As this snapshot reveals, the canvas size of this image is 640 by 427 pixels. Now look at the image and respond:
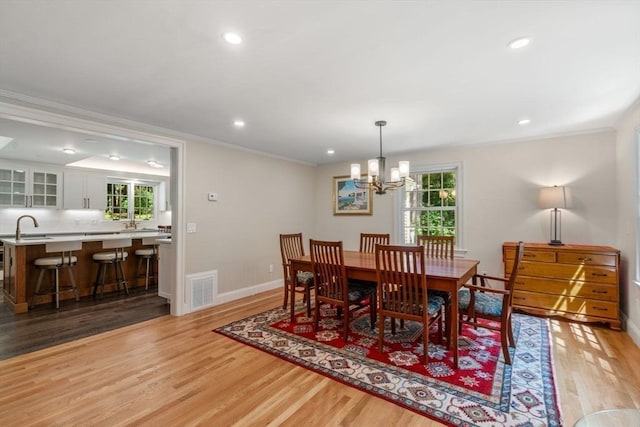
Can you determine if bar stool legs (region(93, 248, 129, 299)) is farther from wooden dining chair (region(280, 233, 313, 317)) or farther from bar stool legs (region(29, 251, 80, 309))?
wooden dining chair (region(280, 233, 313, 317))

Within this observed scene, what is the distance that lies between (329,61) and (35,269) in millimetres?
4896

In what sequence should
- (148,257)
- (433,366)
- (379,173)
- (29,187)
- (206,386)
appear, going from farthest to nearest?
(29,187) < (148,257) < (379,173) < (433,366) < (206,386)

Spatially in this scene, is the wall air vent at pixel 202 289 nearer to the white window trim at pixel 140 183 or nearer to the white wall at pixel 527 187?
the white wall at pixel 527 187

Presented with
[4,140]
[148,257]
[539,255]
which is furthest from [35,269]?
[539,255]

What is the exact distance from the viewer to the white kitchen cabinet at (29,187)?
18.8 ft

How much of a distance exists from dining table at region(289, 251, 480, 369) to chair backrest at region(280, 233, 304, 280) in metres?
0.57

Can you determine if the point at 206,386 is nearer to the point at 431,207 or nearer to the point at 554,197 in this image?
the point at 431,207

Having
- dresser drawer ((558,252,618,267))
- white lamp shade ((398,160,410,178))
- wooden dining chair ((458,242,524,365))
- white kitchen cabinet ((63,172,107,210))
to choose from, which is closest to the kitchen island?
white kitchen cabinet ((63,172,107,210))

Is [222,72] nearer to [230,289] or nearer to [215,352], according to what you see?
[215,352]

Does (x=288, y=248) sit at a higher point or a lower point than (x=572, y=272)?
higher

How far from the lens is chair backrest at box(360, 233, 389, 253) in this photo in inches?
173

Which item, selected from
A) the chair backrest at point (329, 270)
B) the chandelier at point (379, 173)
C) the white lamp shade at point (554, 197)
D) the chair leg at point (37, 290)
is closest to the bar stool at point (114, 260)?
the chair leg at point (37, 290)

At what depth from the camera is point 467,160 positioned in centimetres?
462

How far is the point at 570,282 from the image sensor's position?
3523 millimetres
